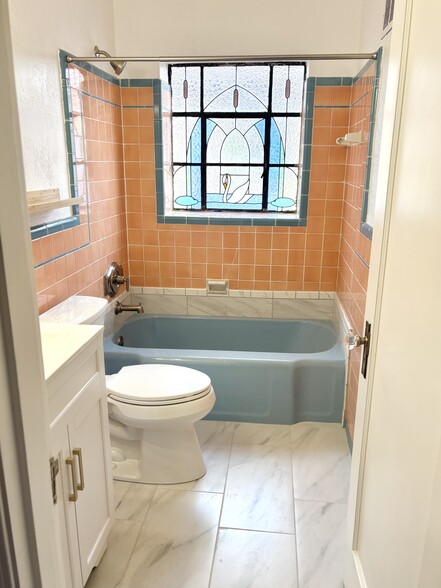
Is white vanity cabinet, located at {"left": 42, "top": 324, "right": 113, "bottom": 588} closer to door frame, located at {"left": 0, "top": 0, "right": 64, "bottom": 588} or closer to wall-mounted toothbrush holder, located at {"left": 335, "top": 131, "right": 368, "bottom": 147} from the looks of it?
door frame, located at {"left": 0, "top": 0, "right": 64, "bottom": 588}

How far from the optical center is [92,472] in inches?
61.9

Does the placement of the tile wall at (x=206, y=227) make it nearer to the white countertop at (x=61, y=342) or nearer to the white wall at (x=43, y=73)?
the white wall at (x=43, y=73)

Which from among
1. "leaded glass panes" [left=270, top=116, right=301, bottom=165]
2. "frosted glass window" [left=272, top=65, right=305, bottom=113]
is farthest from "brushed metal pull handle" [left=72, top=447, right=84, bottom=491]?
"frosted glass window" [left=272, top=65, right=305, bottom=113]

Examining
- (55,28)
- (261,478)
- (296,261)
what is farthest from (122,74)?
(261,478)

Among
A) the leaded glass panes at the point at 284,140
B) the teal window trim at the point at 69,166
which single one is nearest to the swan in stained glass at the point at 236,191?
the leaded glass panes at the point at 284,140

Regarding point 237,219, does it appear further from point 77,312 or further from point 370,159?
point 77,312

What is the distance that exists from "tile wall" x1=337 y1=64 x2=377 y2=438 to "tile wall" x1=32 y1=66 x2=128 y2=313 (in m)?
1.52

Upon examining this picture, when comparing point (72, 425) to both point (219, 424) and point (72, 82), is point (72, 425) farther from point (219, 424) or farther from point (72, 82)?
point (72, 82)

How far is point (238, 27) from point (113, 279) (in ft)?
5.86

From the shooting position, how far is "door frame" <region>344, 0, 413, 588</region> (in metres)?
1.13

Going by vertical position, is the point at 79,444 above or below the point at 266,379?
above

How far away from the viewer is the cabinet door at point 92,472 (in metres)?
1.45

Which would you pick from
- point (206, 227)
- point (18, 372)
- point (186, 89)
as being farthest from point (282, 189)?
point (18, 372)

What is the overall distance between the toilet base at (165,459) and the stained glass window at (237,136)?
1.83 m
